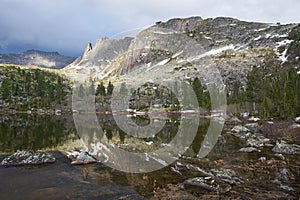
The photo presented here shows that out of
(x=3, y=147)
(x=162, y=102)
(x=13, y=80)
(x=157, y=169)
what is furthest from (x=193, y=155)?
(x=13, y=80)

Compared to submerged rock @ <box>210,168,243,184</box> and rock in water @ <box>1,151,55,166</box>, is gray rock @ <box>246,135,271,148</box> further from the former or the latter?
rock in water @ <box>1,151,55,166</box>

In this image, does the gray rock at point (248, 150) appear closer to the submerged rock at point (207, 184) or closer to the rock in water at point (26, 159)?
the submerged rock at point (207, 184)

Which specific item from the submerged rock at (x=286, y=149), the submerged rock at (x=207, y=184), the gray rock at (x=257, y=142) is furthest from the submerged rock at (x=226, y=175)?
the gray rock at (x=257, y=142)

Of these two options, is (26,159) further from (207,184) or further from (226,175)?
(226,175)

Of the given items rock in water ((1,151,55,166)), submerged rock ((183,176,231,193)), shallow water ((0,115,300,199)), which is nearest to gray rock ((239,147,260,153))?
shallow water ((0,115,300,199))

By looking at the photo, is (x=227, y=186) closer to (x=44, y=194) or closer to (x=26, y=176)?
(x=44, y=194)

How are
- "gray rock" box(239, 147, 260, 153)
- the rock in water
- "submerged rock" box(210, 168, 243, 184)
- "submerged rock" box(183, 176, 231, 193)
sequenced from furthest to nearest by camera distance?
1. "gray rock" box(239, 147, 260, 153)
2. the rock in water
3. "submerged rock" box(210, 168, 243, 184)
4. "submerged rock" box(183, 176, 231, 193)

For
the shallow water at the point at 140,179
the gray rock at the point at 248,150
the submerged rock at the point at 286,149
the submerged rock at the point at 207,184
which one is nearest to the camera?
the shallow water at the point at 140,179

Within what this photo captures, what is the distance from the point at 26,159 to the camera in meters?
27.2

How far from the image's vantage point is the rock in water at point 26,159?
2669 cm

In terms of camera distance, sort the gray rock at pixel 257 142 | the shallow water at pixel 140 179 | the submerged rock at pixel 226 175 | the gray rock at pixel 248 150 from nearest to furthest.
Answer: the shallow water at pixel 140 179, the submerged rock at pixel 226 175, the gray rock at pixel 248 150, the gray rock at pixel 257 142

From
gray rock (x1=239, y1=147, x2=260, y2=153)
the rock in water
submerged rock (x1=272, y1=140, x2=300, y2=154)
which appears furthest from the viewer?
gray rock (x1=239, y1=147, x2=260, y2=153)

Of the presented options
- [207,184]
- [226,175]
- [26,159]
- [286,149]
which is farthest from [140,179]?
[286,149]

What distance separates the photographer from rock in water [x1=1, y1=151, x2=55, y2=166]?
26688 millimetres
